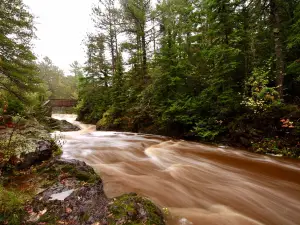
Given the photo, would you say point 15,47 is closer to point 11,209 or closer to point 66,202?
point 11,209

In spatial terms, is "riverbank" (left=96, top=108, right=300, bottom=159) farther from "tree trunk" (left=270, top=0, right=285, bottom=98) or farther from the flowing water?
"tree trunk" (left=270, top=0, right=285, bottom=98)

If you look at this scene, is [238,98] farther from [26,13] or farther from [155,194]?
[26,13]

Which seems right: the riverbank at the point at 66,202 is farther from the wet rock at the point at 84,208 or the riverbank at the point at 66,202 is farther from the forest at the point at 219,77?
the forest at the point at 219,77

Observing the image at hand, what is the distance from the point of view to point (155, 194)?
3600 mm

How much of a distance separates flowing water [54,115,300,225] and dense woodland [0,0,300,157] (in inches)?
64.0

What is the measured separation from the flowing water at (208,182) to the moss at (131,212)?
1.61 feet

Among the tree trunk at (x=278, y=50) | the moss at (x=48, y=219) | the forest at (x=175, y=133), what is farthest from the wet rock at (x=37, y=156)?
the tree trunk at (x=278, y=50)

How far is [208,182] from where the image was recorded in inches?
174

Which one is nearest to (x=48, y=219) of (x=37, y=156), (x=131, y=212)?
(x=131, y=212)

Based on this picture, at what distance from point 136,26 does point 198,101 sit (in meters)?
10.3

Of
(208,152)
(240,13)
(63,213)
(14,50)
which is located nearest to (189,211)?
(63,213)

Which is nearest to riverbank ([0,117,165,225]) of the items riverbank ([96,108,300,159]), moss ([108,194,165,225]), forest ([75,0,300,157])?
moss ([108,194,165,225])

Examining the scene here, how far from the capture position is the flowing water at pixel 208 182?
3070 mm

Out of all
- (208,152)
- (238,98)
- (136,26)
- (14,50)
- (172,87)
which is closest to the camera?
(208,152)
